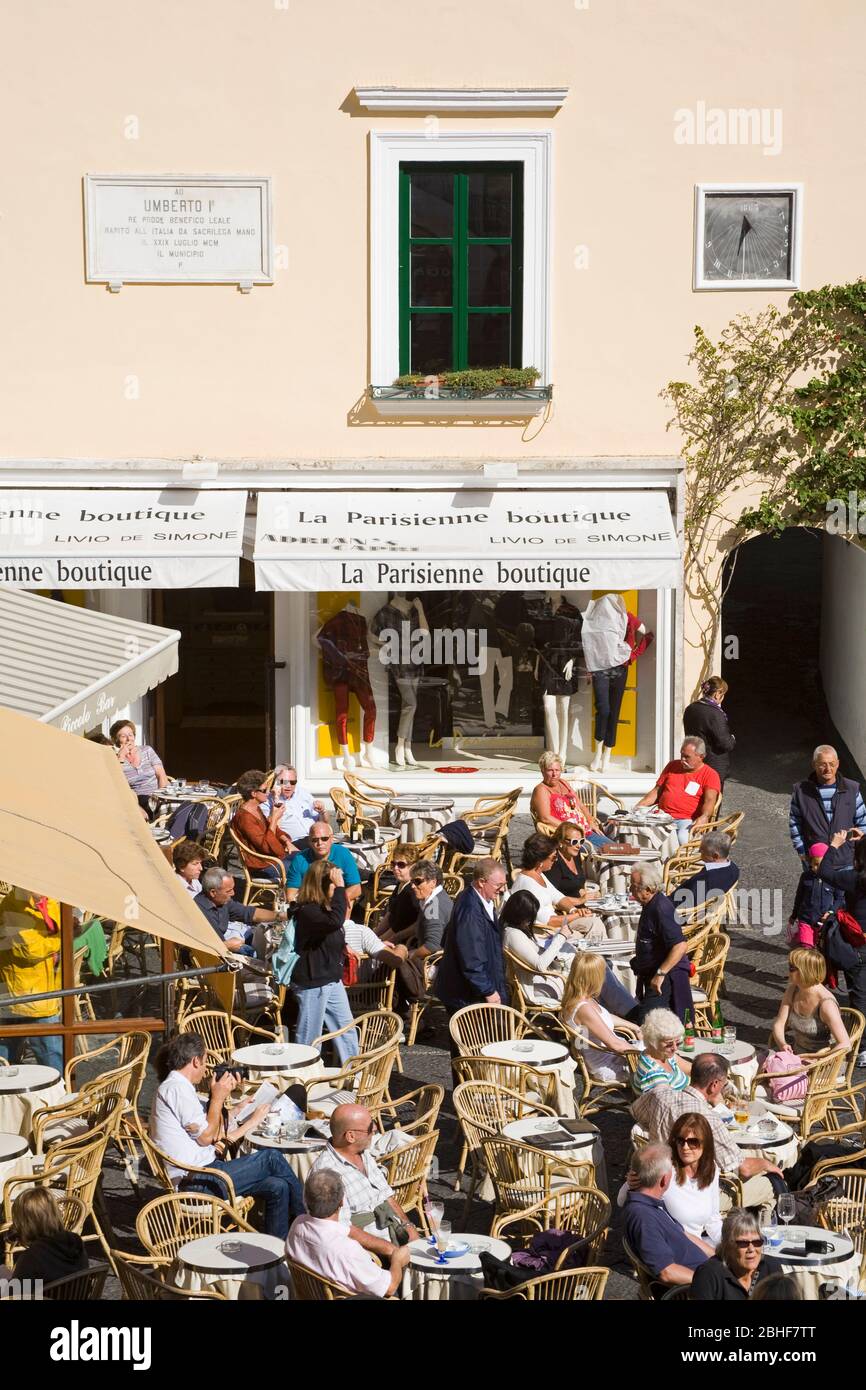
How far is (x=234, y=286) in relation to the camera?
57.5 ft

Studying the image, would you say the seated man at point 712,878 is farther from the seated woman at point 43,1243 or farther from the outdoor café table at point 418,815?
the seated woman at point 43,1243

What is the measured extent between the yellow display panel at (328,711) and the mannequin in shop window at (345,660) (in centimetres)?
4

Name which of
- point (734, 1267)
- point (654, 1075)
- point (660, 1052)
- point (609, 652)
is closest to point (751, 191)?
point (609, 652)

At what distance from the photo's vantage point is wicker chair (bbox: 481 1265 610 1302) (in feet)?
22.8

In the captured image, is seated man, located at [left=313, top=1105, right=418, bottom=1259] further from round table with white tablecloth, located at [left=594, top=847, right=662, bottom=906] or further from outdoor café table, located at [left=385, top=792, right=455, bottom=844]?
outdoor café table, located at [left=385, top=792, right=455, bottom=844]

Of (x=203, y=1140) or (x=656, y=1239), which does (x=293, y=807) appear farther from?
(x=656, y=1239)

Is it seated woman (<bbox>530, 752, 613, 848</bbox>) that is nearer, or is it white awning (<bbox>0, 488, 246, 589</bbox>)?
seated woman (<bbox>530, 752, 613, 848</bbox>)

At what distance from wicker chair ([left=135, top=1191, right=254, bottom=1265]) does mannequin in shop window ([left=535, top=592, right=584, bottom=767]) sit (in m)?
10.8

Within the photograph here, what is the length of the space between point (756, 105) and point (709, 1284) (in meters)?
13.2

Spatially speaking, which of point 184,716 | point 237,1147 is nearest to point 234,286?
point 184,716

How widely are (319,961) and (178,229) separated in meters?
9.39

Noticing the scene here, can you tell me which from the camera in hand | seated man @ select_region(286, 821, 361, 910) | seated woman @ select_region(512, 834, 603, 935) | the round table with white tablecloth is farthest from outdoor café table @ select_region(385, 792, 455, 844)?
the camera in hand

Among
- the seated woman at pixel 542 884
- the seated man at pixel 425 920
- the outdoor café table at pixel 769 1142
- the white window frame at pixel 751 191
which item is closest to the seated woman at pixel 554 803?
the seated woman at pixel 542 884
